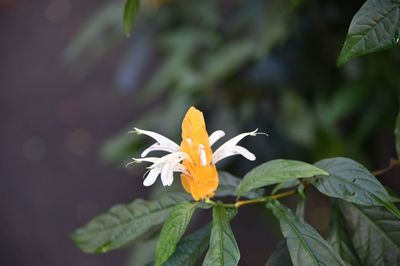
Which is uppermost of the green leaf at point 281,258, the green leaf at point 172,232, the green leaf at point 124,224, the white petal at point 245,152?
the white petal at point 245,152

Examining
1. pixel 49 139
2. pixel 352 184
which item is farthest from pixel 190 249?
pixel 49 139

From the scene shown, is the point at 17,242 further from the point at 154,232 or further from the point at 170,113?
the point at 154,232

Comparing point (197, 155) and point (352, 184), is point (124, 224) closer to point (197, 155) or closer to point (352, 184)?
point (197, 155)

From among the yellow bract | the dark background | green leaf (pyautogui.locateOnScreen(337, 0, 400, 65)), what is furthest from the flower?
the dark background

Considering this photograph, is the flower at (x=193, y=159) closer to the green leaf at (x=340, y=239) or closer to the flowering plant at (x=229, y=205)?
the flowering plant at (x=229, y=205)

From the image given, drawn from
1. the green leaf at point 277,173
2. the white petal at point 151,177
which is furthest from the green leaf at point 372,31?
the white petal at point 151,177

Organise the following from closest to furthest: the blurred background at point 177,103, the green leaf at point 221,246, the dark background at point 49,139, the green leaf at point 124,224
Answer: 1. the green leaf at point 221,246
2. the green leaf at point 124,224
3. the blurred background at point 177,103
4. the dark background at point 49,139
